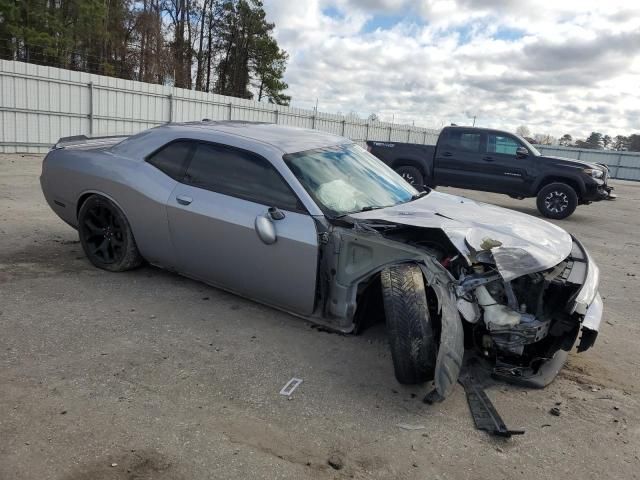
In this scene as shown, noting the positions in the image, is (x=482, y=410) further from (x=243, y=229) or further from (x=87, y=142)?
(x=87, y=142)

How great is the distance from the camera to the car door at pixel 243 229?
3.65 m

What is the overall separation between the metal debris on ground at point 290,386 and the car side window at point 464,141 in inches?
A: 381

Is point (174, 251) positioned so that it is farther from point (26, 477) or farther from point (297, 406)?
point (26, 477)

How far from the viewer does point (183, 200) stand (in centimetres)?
418

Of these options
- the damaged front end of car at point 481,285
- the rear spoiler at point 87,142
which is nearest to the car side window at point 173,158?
the rear spoiler at point 87,142

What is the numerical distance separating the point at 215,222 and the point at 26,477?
7.10 ft

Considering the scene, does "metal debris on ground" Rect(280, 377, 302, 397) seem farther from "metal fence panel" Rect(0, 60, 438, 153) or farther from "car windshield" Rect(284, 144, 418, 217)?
"metal fence panel" Rect(0, 60, 438, 153)

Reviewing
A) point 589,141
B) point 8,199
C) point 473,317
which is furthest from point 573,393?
point 589,141

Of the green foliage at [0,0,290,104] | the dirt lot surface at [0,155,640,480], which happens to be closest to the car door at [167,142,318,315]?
the dirt lot surface at [0,155,640,480]

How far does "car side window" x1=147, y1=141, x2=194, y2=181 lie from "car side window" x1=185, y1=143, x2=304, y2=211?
87mm

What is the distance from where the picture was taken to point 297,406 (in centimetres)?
292

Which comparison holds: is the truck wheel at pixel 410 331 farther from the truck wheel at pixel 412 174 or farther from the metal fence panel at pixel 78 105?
the metal fence panel at pixel 78 105

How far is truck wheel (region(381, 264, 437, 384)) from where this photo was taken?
3018 millimetres

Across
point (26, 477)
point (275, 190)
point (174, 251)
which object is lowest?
point (26, 477)
